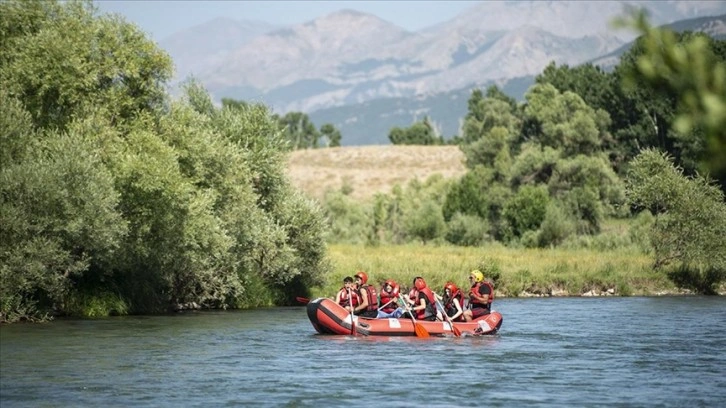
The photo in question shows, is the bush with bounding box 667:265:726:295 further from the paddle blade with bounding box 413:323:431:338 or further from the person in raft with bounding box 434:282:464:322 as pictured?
the paddle blade with bounding box 413:323:431:338

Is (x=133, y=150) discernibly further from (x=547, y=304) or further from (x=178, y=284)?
(x=547, y=304)

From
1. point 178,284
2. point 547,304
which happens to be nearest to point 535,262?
point 547,304

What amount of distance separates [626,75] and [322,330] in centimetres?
2427

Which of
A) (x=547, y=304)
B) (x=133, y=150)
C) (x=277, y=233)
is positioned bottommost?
(x=547, y=304)

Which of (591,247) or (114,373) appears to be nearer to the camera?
(114,373)

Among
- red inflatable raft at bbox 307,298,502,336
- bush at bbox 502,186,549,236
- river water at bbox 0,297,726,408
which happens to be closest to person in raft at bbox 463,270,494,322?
red inflatable raft at bbox 307,298,502,336

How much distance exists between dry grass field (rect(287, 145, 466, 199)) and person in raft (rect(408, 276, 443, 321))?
84.0m

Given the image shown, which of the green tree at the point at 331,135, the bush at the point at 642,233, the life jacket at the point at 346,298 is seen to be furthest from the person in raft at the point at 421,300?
the green tree at the point at 331,135

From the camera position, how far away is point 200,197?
33.8 m

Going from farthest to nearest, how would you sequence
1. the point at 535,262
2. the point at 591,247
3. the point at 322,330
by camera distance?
the point at 591,247 < the point at 535,262 < the point at 322,330

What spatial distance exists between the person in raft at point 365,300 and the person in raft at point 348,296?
17cm

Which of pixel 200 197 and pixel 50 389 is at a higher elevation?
pixel 200 197

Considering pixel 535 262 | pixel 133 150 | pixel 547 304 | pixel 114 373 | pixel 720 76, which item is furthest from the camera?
pixel 535 262

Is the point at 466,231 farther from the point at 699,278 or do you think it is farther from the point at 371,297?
the point at 371,297
